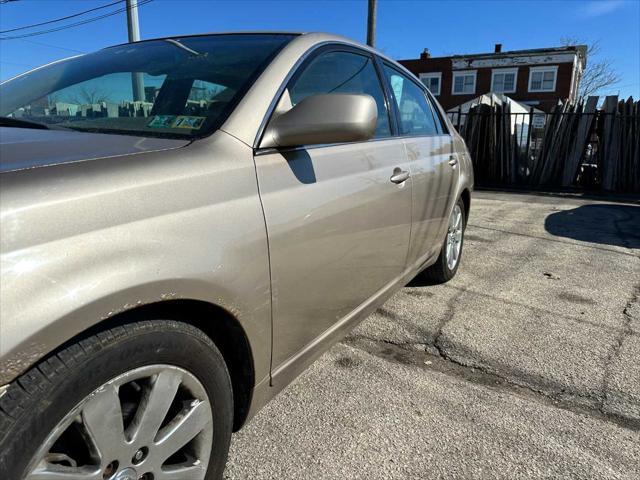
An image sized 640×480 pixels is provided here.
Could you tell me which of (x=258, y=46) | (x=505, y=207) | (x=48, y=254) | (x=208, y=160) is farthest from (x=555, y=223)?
(x=48, y=254)

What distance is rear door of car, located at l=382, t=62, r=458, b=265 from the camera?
9.59 ft

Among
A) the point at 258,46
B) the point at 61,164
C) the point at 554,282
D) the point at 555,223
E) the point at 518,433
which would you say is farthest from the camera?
the point at 555,223


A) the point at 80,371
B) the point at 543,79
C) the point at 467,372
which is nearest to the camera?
the point at 80,371

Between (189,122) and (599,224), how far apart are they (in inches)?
286

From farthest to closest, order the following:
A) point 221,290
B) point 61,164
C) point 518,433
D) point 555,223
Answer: point 555,223, point 518,433, point 221,290, point 61,164

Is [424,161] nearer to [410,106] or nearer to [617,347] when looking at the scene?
[410,106]

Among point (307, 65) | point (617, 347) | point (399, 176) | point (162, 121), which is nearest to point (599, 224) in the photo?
point (617, 347)

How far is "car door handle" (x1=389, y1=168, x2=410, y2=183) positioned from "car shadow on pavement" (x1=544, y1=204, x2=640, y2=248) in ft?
14.6

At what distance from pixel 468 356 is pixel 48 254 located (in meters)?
2.50

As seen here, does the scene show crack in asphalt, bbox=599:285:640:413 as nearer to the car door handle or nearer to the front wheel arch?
the car door handle

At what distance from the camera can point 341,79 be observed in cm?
239

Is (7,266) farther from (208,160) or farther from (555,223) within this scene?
(555,223)

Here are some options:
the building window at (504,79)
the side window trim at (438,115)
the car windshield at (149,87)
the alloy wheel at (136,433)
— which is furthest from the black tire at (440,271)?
the building window at (504,79)

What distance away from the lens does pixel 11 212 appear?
991mm
